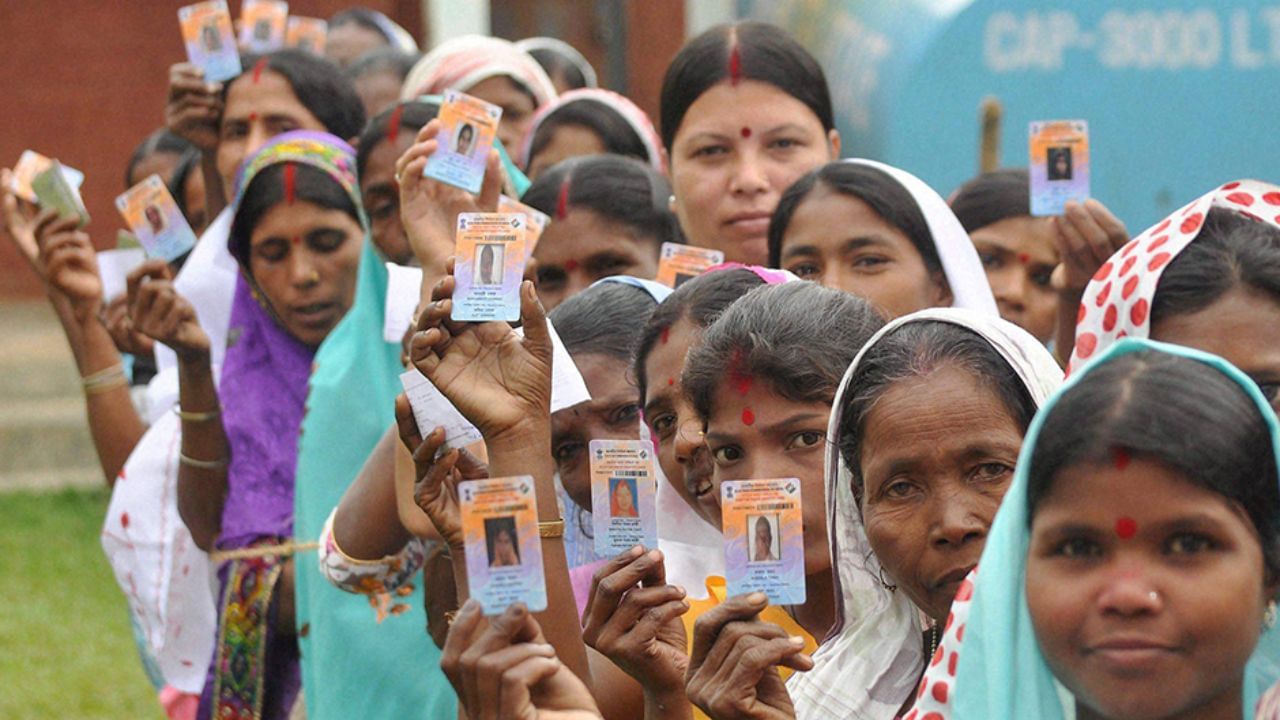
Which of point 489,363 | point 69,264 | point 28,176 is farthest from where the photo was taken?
point 28,176

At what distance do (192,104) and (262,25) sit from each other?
4.59 feet

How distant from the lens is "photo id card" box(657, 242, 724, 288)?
4238 mm

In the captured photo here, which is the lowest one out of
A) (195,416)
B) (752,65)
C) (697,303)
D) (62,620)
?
(62,620)

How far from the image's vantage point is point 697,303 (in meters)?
3.46

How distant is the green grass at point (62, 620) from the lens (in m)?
8.23

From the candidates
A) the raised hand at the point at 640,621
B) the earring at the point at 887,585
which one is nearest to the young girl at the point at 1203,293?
the earring at the point at 887,585

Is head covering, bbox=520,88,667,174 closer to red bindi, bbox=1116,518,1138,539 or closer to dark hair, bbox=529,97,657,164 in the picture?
dark hair, bbox=529,97,657,164

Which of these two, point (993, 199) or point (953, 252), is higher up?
point (993, 199)

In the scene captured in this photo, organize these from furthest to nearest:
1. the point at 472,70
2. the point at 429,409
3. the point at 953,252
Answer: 1. the point at 472,70
2. the point at 953,252
3. the point at 429,409

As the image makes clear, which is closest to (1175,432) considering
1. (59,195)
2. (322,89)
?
(59,195)

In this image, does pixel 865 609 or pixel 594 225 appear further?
pixel 594 225

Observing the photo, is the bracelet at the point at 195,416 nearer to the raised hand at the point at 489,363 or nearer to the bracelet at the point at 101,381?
the bracelet at the point at 101,381

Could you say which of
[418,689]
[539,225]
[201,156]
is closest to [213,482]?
[418,689]

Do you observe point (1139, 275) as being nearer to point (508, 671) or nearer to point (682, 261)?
Answer: point (508, 671)
